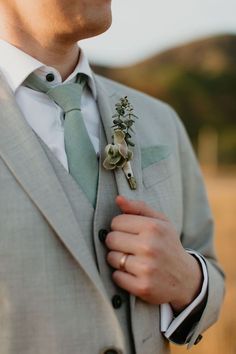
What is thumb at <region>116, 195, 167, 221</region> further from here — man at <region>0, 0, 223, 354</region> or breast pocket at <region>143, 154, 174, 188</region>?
breast pocket at <region>143, 154, 174, 188</region>

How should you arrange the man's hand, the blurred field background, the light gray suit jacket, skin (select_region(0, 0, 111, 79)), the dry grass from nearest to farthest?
the light gray suit jacket
the man's hand
skin (select_region(0, 0, 111, 79))
the dry grass
the blurred field background

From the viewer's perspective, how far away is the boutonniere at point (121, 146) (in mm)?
2109

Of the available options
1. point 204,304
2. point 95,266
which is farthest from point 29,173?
point 204,304

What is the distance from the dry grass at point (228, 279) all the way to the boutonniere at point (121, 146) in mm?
2448

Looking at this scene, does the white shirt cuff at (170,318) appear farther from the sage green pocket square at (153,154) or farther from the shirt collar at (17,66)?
the shirt collar at (17,66)

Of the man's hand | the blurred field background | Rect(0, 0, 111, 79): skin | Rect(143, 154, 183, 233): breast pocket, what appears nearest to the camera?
the man's hand

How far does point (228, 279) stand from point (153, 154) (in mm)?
3971

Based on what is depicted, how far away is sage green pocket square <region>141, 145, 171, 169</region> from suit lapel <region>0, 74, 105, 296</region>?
0.43 metres

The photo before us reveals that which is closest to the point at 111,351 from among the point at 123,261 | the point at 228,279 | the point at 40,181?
the point at 123,261

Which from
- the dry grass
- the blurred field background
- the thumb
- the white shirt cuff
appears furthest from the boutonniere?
the blurred field background

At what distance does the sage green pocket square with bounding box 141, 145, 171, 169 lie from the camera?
90.8 inches

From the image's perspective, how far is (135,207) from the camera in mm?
2033

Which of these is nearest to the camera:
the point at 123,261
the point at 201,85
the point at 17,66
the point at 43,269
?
the point at 43,269

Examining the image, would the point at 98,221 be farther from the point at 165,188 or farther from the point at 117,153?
the point at 165,188
